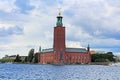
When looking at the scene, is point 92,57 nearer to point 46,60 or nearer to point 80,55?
point 80,55

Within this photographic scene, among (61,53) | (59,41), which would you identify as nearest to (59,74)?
(59,41)

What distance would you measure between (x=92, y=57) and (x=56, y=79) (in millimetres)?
126343

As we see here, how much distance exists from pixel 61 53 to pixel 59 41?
5547 millimetres

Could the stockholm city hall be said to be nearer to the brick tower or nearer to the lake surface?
the brick tower

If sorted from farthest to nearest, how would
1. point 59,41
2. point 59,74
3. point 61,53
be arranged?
point 61,53 → point 59,41 → point 59,74

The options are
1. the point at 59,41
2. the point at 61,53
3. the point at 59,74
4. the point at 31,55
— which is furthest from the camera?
the point at 31,55

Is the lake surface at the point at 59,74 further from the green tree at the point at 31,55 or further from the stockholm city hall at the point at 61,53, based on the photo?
the green tree at the point at 31,55

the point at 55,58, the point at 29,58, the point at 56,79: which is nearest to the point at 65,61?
the point at 55,58

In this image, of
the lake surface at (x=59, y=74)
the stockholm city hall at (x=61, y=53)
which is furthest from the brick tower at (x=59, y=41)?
the lake surface at (x=59, y=74)

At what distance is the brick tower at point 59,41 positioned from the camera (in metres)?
146

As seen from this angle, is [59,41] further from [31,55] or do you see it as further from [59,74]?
[59,74]

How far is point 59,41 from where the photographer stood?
478 ft

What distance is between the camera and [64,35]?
147m

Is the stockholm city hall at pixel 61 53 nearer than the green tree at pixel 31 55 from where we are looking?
Yes
